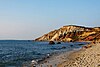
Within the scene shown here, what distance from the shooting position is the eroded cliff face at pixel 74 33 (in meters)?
166

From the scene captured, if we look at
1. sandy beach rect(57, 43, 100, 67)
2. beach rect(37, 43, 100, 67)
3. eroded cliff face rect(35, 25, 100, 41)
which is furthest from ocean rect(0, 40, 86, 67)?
eroded cliff face rect(35, 25, 100, 41)

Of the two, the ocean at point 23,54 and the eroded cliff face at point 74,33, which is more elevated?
the eroded cliff face at point 74,33

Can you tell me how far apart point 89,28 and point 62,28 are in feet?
72.0

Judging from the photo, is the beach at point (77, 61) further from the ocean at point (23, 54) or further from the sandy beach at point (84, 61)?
the ocean at point (23, 54)

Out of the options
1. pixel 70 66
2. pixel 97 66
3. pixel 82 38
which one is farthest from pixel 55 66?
pixel 82 38

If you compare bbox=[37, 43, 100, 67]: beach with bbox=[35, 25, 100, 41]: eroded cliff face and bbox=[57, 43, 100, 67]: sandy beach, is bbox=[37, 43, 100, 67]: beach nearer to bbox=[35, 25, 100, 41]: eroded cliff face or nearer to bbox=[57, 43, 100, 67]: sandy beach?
bbox=[57, 43, 100, 67]: sandy beach

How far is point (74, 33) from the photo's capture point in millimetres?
175125

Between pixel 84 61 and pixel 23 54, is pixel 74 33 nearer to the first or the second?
pixel 23 54

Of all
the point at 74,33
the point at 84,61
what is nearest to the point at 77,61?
the point at 84,61

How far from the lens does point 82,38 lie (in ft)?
553

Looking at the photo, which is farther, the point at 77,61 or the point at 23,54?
the point at 23,54

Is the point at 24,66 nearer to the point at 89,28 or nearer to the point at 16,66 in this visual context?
the point at 16,66

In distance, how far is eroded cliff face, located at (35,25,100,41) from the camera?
166 m

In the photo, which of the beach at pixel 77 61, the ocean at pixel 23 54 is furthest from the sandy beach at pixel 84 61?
the ocean at pixel 23 54
